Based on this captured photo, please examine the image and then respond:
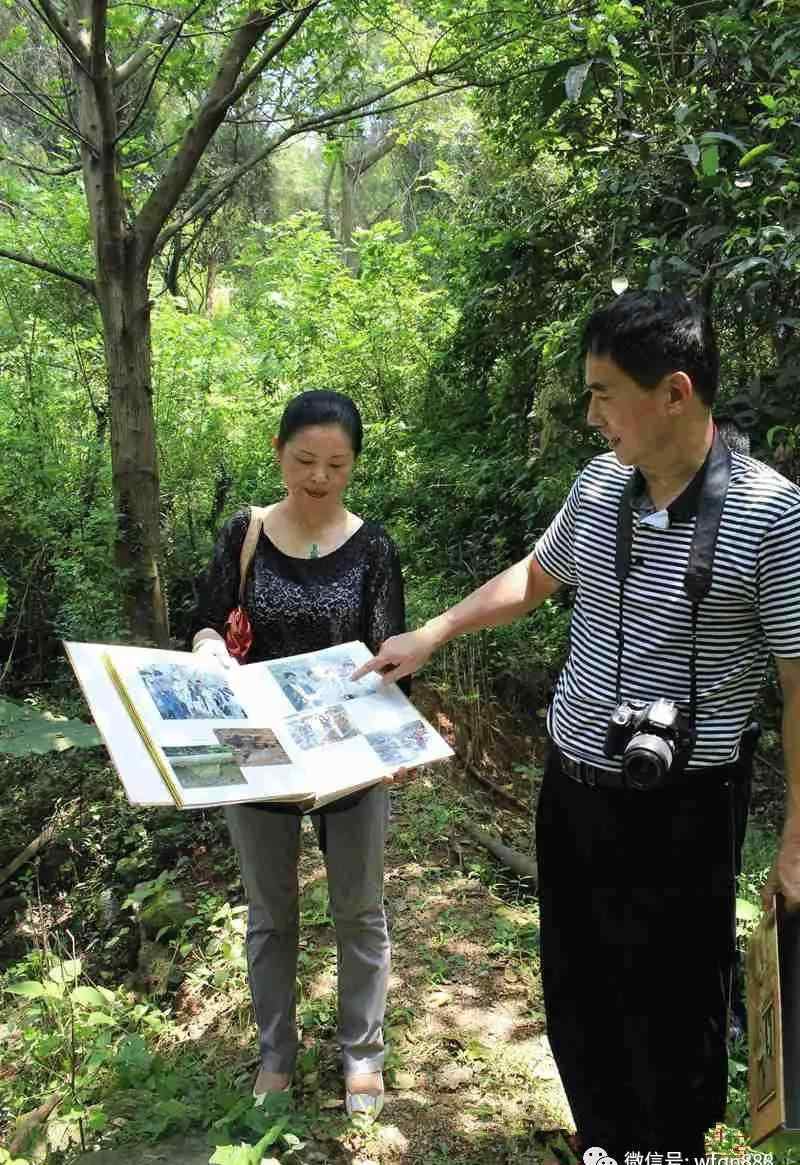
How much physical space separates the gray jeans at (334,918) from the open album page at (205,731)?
33 cm

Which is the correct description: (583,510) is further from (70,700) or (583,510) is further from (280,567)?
(70,700)

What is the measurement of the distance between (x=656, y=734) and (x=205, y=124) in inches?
131

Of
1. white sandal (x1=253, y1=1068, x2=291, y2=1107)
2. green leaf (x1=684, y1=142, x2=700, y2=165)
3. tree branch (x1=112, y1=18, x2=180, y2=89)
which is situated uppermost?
tree branch (x1=112, y1=18, x2=180, y2=89)

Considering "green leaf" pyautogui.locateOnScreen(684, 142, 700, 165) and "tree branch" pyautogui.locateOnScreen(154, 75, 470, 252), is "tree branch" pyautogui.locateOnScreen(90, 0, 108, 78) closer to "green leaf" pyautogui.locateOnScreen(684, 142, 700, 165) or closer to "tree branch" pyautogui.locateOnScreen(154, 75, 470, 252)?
"tree branch" pyautogui.locateOnScreen(154, 75, 470, 252)

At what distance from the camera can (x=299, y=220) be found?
10.3 meters

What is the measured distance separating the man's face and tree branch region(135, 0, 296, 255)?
2.78m

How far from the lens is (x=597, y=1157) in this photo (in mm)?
1929

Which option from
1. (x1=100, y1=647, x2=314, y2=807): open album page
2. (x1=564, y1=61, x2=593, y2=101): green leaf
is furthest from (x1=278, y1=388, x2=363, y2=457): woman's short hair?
(x1=564, y1=61, x2=593, y2=101): green leaf

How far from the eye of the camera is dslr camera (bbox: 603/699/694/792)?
62.9 inches

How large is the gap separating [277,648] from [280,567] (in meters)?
0.20

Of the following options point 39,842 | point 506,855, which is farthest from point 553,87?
point 39,842

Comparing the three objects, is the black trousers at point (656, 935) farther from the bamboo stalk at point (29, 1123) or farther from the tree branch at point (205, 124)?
the tree branch at point (205, 124)

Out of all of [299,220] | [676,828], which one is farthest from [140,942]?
[299,220]

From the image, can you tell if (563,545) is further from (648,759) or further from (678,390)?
(648,759)
